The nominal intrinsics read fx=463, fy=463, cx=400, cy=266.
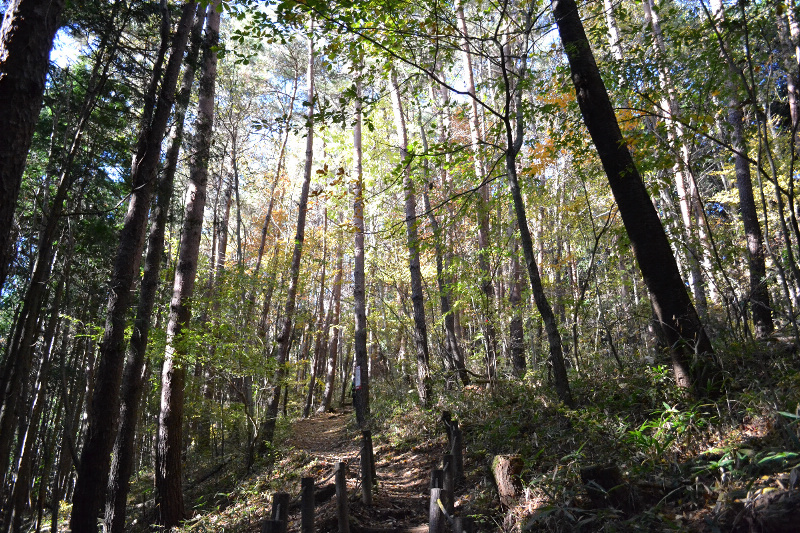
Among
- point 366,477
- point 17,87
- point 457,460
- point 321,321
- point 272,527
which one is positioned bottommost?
point 366,477

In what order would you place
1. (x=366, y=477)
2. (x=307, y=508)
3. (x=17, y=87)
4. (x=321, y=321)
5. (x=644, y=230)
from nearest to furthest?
1. (x=17, y=87)
2. (x=307, y=508)
3. (x=644, y=230)
4. (x=366, y=477)
5. (x=321, y=321)

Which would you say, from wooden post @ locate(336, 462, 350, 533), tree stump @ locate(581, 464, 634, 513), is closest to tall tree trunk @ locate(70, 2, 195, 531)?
wooden post @ locate(336, 462, 350, 533)

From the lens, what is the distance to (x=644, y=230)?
15.9ft

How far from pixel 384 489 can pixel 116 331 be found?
4.37 metres

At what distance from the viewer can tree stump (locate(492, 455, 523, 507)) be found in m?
4.41

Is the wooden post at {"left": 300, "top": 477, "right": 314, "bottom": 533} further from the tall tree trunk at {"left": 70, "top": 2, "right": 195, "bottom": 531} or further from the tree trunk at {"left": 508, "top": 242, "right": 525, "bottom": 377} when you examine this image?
the tree trunk at {"left": 508, "top": 242, "right": 525, "bottom": 377}

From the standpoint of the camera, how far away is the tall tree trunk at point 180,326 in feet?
25.3

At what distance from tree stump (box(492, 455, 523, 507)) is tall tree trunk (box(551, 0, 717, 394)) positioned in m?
1.88

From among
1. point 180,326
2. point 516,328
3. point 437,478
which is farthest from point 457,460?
point 180,326

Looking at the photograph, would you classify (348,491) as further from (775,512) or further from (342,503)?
(775,512)

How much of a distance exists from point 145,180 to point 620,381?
275 inches

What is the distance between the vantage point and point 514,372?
→ 8.93 metres

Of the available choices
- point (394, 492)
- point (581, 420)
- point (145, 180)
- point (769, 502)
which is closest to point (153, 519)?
point (394, 492)

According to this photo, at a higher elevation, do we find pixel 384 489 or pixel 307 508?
pixel 307 508
